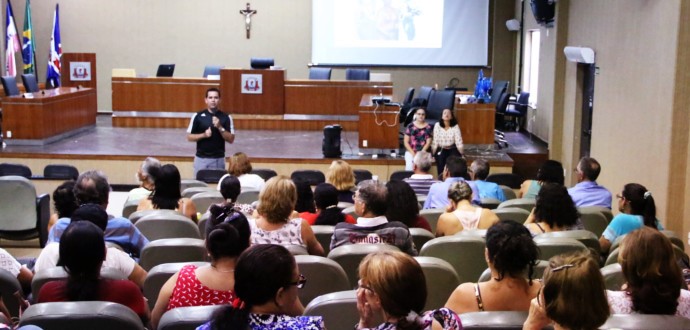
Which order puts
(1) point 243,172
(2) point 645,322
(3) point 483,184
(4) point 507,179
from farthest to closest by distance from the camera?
(4) point 507,179
(1) point 243,172
(3) point 483,184
(2) point 645,322

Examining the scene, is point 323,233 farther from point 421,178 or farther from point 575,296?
point 421,178

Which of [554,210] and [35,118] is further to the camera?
[35,118]

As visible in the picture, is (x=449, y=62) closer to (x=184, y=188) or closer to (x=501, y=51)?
(x=501, y=51)

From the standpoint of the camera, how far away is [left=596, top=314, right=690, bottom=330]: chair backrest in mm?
2879

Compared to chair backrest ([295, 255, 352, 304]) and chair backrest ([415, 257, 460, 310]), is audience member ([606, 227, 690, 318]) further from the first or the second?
chair backrest ([295, 255, 352, 304])

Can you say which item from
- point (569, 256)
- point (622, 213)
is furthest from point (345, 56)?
point (569, 256)

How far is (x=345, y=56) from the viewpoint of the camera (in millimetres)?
18266

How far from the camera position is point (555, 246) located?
14.4 feet

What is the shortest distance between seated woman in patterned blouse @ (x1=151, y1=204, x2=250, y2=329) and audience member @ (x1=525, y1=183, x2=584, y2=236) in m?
2.20

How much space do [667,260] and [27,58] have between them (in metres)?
16.5

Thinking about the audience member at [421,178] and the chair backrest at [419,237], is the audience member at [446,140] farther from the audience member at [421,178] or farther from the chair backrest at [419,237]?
the chair backrest at [419,237]

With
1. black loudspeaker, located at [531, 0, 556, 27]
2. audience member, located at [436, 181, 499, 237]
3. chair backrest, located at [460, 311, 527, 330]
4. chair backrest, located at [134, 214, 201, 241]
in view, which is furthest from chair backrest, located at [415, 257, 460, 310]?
black loudspeaker, located at [531, 0, 556, 27]

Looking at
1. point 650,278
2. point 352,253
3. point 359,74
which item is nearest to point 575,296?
point 650,278

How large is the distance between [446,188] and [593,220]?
44.9 inches
